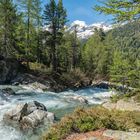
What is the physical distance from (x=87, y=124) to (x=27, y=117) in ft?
29.7

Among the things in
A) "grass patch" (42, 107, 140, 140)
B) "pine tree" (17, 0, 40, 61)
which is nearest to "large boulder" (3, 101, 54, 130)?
"grass patch" (42, 107, 140, 140)

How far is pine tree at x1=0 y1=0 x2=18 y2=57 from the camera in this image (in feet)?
164

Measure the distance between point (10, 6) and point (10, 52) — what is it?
7425 millimetres

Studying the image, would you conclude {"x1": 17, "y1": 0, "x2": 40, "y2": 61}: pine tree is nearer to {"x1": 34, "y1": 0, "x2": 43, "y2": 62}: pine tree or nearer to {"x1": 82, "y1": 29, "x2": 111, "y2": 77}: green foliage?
{"x1": 34, "y1": 0, "x2": 43, "y2": 62}: pine tree

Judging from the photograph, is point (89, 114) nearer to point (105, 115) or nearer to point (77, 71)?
point (105, 115)

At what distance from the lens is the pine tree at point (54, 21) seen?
2238 inches

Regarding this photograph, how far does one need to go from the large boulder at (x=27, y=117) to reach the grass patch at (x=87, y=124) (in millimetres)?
7549

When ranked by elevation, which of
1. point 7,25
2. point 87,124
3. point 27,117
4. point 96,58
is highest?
point 7,25

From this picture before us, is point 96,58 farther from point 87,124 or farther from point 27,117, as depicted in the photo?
point 87,124

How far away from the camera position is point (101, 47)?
282 ft

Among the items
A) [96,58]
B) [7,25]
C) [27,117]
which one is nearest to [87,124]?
[27,117]

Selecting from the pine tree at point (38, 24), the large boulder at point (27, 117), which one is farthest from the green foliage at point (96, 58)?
the large boulder at point (27, 117)

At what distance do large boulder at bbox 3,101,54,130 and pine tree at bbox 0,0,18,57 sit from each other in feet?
97.1

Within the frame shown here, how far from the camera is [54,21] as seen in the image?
188 ft
